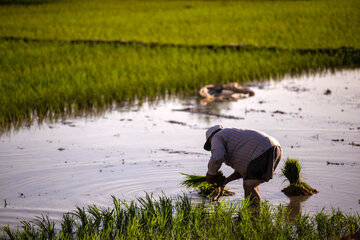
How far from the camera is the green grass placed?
16.3m

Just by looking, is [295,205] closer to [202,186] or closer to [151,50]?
[202,186]

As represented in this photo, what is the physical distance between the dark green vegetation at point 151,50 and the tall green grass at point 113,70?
21 millimetres

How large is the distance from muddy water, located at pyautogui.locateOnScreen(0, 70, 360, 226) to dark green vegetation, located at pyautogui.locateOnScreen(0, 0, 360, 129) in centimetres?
87

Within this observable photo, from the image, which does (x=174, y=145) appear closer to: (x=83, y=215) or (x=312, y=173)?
(x=312, y=173)

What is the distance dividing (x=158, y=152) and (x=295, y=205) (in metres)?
2.17

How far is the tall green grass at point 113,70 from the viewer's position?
29.4 feet

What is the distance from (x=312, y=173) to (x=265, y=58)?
8058 millimetres

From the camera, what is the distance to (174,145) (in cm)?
679

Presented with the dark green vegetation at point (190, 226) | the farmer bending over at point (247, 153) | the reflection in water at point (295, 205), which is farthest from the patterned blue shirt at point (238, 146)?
the reflection in water at point (295, 205)

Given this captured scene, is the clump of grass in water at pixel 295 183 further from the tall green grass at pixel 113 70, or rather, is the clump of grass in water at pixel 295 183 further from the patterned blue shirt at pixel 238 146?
the tall green grass at pixel 113 70

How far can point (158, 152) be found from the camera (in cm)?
647

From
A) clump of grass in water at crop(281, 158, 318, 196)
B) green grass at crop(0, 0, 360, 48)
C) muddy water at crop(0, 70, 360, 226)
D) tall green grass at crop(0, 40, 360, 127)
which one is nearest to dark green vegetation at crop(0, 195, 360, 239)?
muddy water at crop(0, 70, 360, 226)

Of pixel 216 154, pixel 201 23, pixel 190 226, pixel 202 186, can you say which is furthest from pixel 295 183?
pixel 201 23

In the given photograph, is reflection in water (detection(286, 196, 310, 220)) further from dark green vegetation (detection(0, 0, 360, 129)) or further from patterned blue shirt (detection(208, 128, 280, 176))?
dark green vegetation (detection(0, 0, 360, 129))
